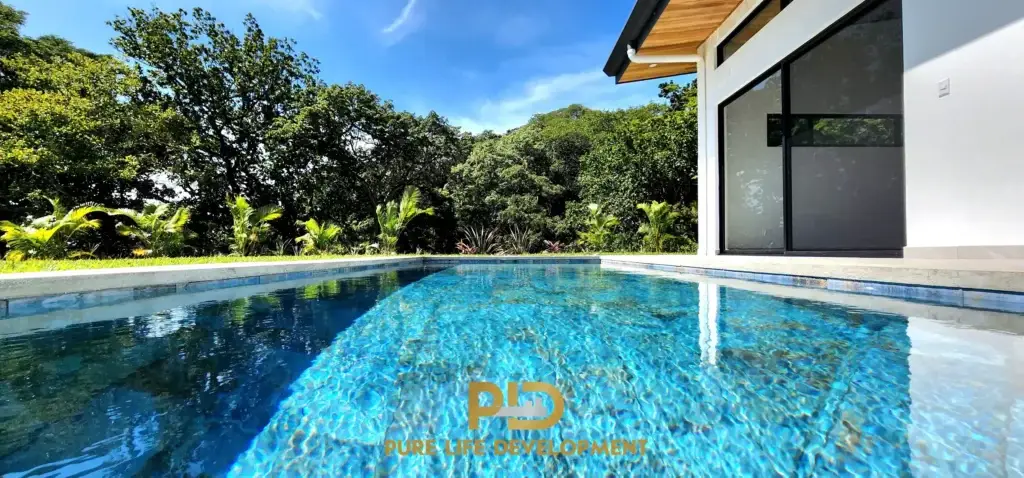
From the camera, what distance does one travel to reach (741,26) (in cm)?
673

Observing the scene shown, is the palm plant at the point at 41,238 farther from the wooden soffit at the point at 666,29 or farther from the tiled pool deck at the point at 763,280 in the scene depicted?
the wooden soffit at the point at 666,29

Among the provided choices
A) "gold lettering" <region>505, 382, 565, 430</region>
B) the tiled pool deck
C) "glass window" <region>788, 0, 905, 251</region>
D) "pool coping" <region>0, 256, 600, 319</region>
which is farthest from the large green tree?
"glass window" <region>788, 0, 905, 251</region>

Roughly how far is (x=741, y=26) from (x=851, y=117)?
353 cm

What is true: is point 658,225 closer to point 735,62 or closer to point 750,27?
point 735,62

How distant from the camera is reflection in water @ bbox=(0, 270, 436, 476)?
1.36 metres

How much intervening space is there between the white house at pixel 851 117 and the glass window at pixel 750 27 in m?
0.02

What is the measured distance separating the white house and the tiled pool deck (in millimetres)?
654

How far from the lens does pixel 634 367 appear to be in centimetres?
221

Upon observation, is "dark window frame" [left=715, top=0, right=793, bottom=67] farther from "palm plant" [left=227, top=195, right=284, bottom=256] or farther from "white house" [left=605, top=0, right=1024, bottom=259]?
"palm plant" [left=227, top=195, right=284, bottom=256]

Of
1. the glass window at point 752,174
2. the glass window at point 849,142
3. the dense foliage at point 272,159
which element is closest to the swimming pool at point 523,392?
the glass window at point 752,174

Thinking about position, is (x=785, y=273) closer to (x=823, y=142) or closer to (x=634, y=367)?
(x=634, y=367)

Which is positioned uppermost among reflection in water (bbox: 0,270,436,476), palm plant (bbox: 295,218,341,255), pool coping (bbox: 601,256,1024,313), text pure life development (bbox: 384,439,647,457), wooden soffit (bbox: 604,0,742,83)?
wooden soffit (bbox: 604,0,742,83)

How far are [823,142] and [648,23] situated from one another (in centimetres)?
437

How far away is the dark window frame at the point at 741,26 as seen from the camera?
243 inches
